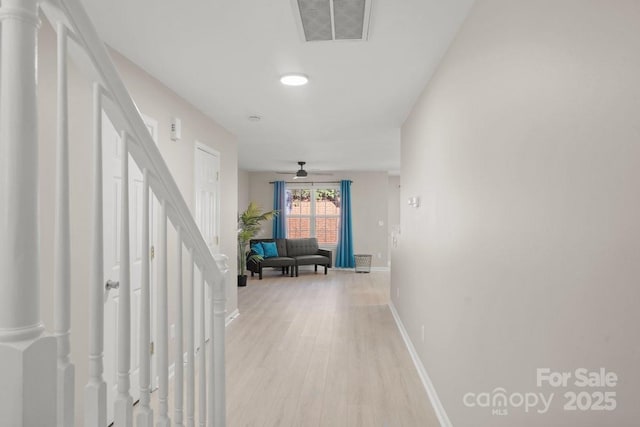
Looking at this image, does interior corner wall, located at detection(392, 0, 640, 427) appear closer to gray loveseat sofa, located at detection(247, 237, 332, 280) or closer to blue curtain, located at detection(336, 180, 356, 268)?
gray loveseat sofa, located at detection(247, 237, 332, 280)

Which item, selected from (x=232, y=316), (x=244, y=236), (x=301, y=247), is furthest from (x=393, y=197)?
(x=232, y=316)

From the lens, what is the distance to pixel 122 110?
90cm

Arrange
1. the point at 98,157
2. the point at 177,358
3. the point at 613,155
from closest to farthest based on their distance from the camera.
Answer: the point at 98,157
the point at 613,155
the point at 177,358

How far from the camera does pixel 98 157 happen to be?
2.75 ft

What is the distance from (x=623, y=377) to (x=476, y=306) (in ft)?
3.36

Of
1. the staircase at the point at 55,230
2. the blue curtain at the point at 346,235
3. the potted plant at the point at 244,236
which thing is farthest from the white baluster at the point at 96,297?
the blue curtain at the point at 346,235

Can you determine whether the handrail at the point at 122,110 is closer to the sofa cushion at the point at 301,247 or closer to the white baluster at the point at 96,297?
the white baluster at the point at 96,297

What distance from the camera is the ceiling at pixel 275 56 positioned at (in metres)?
2.06

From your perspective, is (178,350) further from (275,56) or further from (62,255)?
(275,56)

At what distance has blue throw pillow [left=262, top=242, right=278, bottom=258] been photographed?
882 cm

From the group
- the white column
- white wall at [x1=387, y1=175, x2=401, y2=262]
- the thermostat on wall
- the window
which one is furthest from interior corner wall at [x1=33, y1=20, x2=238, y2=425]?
white wall at [x1=387, y1=175, x2=401, y2=262]

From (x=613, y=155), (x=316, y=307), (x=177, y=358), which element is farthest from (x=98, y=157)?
(x=316, y=307)

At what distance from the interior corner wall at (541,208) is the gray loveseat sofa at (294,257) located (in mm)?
6176

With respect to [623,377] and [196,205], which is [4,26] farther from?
[196,205]
